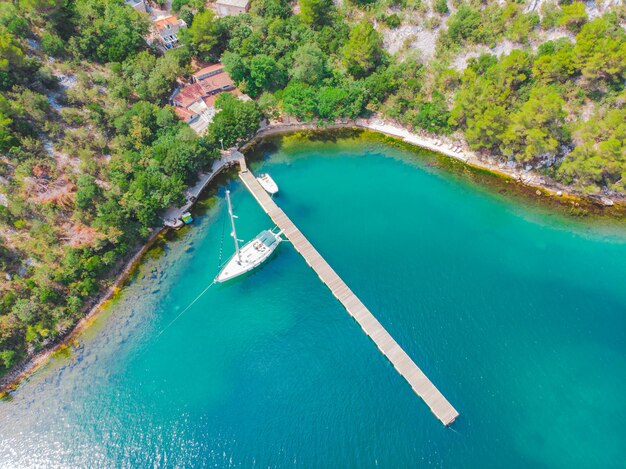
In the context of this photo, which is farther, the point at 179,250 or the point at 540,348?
the point at 179,250

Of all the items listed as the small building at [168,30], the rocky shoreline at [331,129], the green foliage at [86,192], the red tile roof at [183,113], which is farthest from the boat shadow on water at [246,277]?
the small building at [168,30]

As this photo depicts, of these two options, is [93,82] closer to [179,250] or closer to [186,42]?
[186,42]

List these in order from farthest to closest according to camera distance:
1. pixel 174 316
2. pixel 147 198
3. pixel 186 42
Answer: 1. pixel 186 42
2. pixel 147 198
3. pixel 174 316

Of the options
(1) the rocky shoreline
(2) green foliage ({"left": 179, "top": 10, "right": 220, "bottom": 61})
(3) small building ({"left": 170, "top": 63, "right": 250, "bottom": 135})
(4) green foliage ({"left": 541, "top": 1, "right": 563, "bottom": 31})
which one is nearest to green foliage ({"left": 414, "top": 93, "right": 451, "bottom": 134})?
(1) the rocky shoreline

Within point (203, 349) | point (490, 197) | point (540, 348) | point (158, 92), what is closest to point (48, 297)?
point (203, 349)

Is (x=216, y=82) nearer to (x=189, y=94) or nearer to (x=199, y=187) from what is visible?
(x=189, y=94)

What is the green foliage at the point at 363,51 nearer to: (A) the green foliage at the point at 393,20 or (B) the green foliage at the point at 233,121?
(A) the green foliage at the point at 393,20
